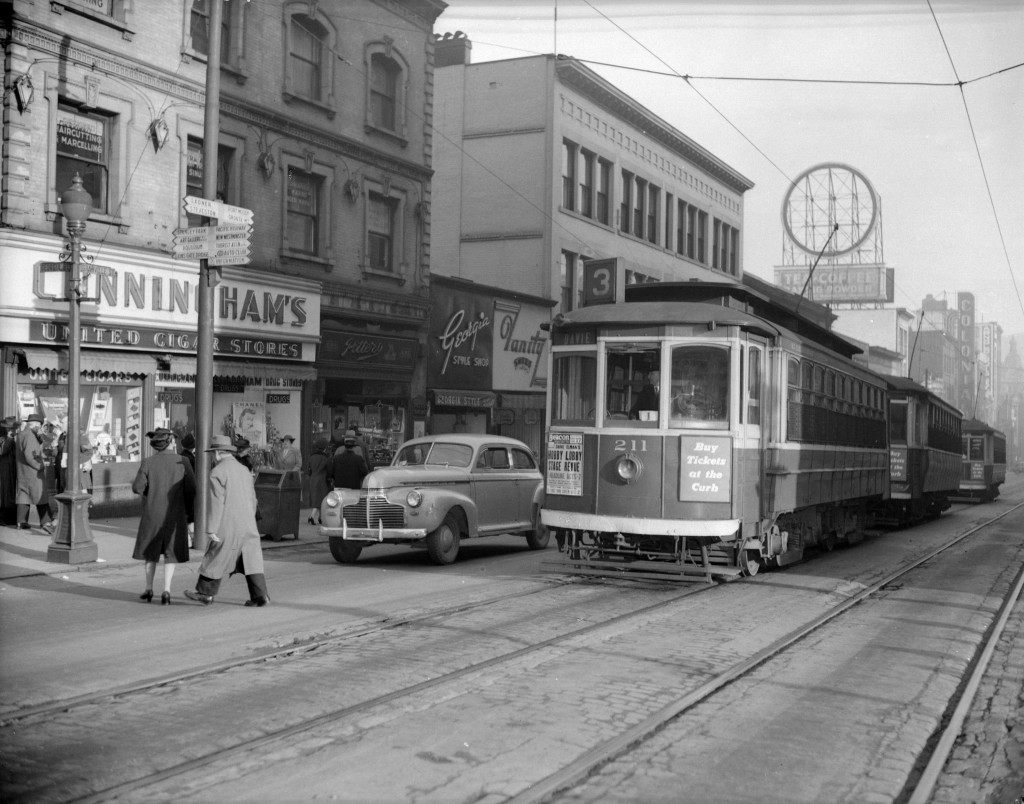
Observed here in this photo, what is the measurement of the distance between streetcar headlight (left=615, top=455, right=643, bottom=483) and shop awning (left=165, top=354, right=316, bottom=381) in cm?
1053

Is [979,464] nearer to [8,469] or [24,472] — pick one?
[8,469]

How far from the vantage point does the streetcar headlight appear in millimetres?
12016

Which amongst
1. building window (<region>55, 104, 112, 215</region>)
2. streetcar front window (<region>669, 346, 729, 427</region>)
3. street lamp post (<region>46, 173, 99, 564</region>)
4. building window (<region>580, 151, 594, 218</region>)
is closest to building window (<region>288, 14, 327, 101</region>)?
building window (<region>55, 104, 112, 215</region>)

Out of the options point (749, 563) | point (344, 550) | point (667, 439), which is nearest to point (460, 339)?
point (344, 550)

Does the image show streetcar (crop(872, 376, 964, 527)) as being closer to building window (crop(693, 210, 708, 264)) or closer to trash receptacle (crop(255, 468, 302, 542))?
trash receptacle (crop(255, 468, 302, 542))

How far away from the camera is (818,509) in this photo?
648 inches

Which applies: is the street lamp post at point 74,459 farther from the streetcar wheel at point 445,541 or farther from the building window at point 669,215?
the building window at point 669,215

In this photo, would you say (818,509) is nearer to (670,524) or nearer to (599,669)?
(670,524)

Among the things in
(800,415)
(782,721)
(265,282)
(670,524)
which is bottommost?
(782,721)

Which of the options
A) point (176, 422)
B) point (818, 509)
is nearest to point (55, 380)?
point (176, 422)

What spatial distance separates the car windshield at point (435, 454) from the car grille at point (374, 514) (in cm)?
137

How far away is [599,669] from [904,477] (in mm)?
19562

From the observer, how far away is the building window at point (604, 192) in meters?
36.4

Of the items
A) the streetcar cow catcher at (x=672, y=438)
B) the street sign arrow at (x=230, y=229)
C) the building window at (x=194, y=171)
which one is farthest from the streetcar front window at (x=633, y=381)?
the building window at (x=194, y=171)
